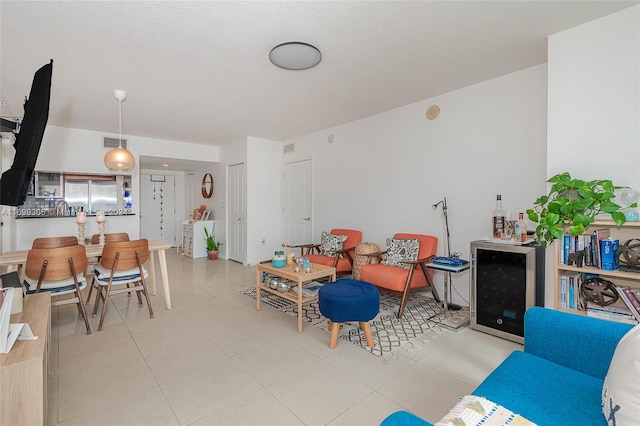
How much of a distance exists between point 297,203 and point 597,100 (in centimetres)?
437

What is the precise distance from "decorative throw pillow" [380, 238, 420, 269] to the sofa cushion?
1.99m

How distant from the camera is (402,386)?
193 centimetres

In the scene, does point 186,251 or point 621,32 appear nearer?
point 621,32

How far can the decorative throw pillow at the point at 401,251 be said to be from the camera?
342cm

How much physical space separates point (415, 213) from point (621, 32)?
2.34 m

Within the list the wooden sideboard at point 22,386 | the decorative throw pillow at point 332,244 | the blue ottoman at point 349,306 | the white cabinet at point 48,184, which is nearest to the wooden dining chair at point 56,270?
the wooden sideboard at point 22,386

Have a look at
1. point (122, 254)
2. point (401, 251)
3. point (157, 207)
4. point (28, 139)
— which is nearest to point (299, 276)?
point (401, 251)

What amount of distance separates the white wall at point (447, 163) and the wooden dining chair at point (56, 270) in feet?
11.0

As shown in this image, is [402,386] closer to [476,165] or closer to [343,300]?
[343,300]

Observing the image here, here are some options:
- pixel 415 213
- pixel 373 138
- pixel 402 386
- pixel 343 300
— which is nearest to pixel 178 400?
pixel 343 300

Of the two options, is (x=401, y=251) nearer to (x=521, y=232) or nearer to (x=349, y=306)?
(x=521, y=232)

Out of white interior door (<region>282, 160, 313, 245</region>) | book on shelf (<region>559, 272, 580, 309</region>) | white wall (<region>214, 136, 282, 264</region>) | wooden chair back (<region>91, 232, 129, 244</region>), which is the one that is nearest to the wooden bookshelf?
book on shelf (<region>559, 272, 580, 309</region>)

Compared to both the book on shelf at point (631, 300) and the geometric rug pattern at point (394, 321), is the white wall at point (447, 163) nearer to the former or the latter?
the geometric rug pattern at point (394, 321)

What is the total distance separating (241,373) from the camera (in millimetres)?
2096
